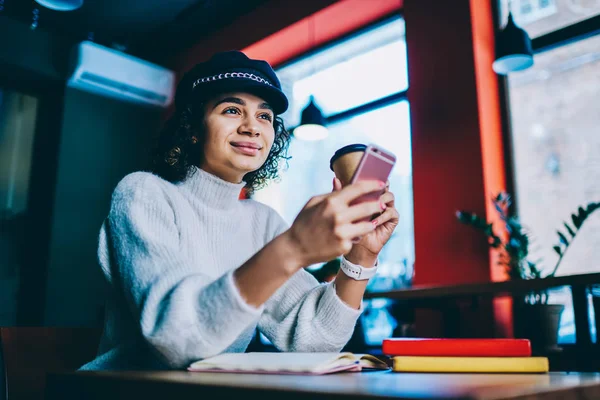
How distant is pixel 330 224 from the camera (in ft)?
2.14

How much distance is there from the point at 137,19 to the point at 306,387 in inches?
206

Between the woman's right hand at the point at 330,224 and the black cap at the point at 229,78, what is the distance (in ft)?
1.75

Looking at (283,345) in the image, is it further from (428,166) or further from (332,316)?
(428,166)

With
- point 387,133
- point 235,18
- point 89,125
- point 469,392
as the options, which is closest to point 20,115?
point 89,125

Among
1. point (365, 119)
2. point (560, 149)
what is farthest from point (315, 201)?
point (365, 119)

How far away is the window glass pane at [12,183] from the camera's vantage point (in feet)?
15.2

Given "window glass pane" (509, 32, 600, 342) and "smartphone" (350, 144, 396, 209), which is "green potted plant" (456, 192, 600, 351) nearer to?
"window glass pane" (509, 32, 600, 342)

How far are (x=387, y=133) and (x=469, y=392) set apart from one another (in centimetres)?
413

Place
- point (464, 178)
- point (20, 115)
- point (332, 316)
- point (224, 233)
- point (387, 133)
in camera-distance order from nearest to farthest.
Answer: point (332, 316) → point (224, 233) → point (464, 178) → point (387, 133) → point (20, 115)

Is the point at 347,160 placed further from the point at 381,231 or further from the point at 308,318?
the point at 308,318

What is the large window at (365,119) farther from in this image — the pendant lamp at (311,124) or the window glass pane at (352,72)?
the pendant lamp at (311,124)

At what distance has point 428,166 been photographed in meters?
3.66

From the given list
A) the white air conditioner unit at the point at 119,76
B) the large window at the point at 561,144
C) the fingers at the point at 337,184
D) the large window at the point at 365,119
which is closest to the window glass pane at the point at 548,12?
the large window at the point at 561,144

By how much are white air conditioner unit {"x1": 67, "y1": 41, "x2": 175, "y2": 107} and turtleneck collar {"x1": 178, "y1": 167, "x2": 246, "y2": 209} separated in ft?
13.9
